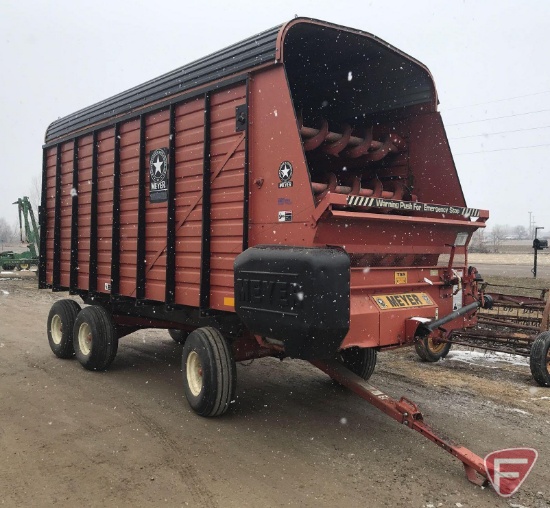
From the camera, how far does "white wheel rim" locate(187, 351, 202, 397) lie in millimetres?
5140

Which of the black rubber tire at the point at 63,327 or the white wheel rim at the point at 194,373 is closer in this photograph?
Result: the white wheel rim at the point at 194,373

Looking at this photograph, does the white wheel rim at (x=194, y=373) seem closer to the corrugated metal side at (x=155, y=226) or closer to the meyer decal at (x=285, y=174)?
the corrugated metal side at (x=155, y=226)

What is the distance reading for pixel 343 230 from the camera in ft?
14.0

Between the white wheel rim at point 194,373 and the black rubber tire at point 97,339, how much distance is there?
6.69 ft

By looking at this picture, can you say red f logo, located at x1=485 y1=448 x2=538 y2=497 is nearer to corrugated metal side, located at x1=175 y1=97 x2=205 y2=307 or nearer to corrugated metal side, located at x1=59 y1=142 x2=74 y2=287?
corrugated metal side, located at x1=175 y1=97 x2=205 y2=307

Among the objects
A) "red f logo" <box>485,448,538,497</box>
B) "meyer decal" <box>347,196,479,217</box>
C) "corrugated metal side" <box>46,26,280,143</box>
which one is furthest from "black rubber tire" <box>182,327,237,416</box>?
"corrugated metal side" <box>46,26,280,143</box>

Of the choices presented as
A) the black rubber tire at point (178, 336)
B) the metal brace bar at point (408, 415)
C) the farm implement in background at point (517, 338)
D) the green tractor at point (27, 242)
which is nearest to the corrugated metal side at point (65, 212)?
the black rubber tire at point (178, 336)

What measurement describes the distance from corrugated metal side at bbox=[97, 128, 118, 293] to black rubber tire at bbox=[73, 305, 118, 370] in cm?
34

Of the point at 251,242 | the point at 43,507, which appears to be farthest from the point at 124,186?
the point at 43,507

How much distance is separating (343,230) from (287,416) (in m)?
2.05

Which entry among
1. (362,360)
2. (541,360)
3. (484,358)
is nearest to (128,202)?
(362,360)

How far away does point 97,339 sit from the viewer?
6.77 meters

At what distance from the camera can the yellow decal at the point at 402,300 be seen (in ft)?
15.1

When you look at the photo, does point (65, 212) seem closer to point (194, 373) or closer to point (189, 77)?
point (189, 77)
